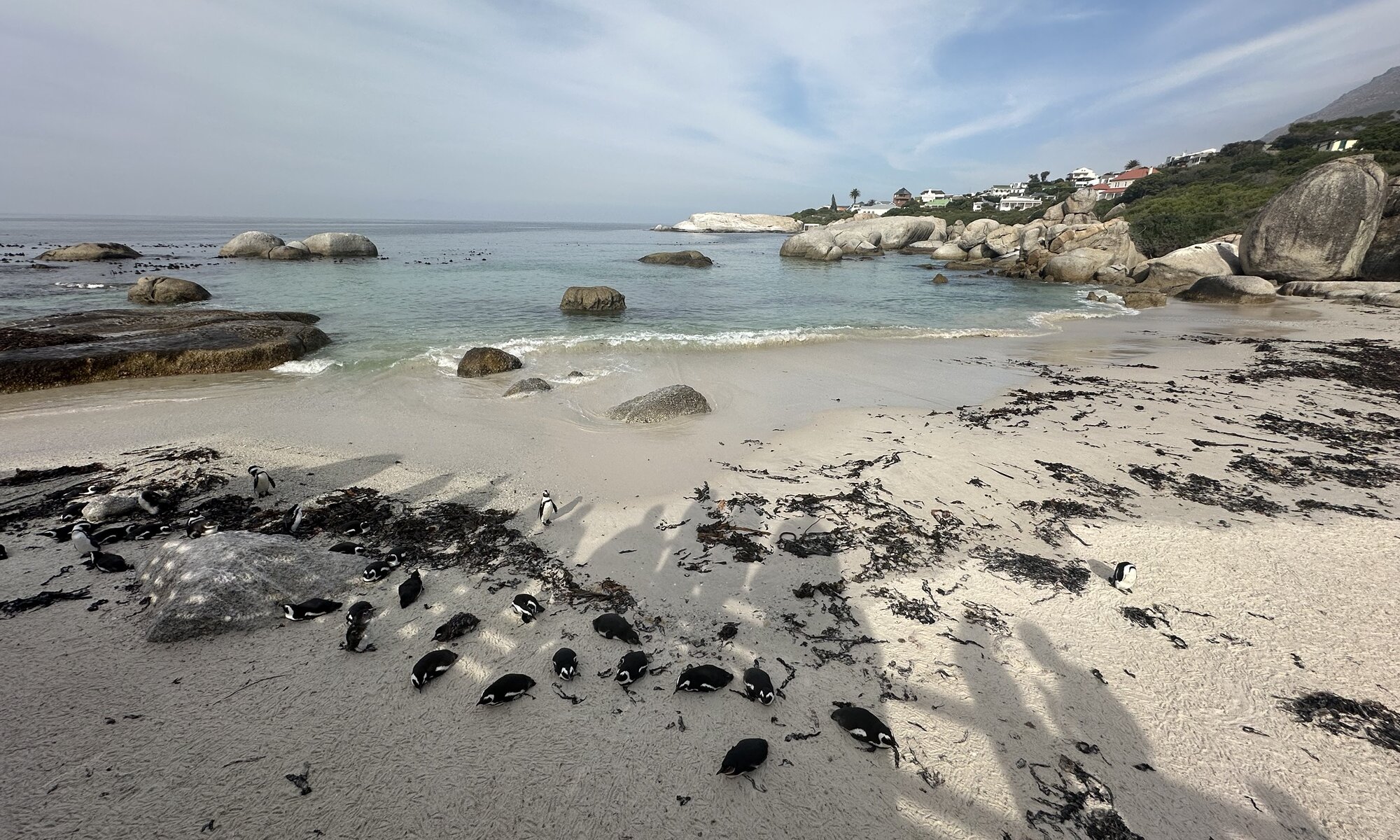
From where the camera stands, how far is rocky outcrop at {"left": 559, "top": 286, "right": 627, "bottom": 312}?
2211 centimetres

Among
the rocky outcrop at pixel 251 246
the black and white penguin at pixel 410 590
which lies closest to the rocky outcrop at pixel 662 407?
the black and white penguin at pixel 410 590

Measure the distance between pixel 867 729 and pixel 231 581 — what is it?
5354 millimetres

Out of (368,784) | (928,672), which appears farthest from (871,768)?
(368,784)

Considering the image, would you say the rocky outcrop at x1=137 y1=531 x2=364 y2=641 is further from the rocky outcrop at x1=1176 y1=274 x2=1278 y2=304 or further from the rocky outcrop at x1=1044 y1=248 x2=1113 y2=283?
the rocky outcrop at x1=1044 y1=248 x2=1113 y2=283

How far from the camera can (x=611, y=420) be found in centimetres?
998

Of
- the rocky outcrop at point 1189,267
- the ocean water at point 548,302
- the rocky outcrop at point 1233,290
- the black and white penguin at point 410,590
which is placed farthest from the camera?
the rocky outcrop at point 1189,267

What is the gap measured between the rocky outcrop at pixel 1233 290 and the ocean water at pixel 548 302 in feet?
17.6

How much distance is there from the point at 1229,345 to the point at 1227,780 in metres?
18.8

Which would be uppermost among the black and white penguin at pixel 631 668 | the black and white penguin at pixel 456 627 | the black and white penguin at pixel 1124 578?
the black and white penguin at pixel 1124 578

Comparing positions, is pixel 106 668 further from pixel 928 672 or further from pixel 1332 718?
pixel 1332 718

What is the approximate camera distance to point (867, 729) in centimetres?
350

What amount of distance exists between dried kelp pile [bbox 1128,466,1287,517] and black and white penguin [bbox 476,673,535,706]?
8319mm

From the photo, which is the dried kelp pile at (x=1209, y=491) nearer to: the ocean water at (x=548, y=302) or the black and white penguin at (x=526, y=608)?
the black and white penguin at (x=526, y=608)

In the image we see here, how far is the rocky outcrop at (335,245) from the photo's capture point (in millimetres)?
44938
